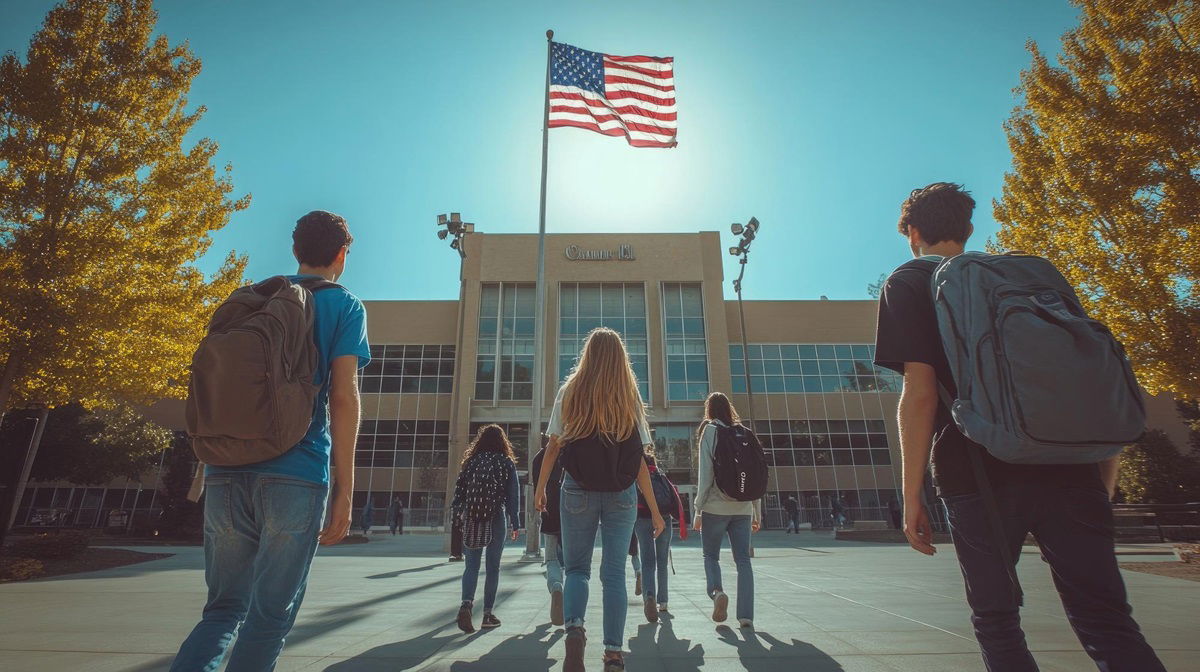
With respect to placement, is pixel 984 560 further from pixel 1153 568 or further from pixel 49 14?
pixel 49 14

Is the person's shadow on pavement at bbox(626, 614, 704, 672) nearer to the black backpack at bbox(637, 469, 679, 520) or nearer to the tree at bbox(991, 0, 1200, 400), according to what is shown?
the black backpack at bbox(637, 469, 679, 520)

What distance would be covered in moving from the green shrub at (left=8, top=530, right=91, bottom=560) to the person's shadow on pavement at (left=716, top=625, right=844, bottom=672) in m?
11.4

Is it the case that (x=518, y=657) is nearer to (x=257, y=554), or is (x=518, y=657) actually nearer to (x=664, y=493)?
(x=257, y=554)

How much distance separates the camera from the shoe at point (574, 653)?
293 centimetres

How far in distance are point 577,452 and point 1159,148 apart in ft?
35.1

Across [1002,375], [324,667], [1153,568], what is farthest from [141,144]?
[1153,568]

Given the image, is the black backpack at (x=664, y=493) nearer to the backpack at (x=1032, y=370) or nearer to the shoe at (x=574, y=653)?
the shoe at (x=574, y=653)

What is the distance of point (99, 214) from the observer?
31.7 feet

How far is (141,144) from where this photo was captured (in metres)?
10.3

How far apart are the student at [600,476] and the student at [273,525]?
1.48 meters

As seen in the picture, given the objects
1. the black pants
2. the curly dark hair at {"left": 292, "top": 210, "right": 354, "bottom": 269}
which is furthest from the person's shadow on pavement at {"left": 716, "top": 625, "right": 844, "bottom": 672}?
the curly dark hair at {"left": 292, "top": 210, "right": 354, "bottom": 269}

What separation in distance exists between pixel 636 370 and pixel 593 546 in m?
32.1

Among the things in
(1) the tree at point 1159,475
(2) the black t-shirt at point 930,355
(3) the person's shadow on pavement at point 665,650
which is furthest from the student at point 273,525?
(1) the tree at point 1159,475

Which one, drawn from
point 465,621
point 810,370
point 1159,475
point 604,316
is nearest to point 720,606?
point 465,621
